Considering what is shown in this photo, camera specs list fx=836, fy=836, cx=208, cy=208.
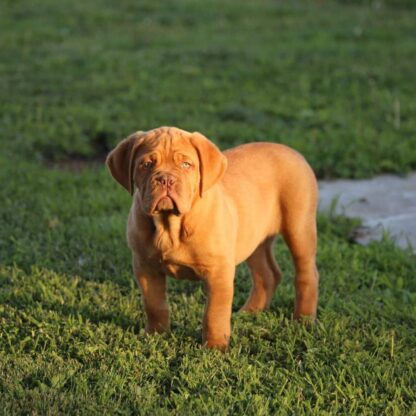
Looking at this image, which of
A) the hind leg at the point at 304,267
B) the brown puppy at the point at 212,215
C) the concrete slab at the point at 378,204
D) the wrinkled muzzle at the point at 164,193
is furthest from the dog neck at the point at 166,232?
the concrete slab at the point at 378,204

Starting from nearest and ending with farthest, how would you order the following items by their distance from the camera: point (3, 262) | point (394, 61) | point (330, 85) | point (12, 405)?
point (12, 405)
point (3, 262)
point (330, 85)
point (394, 61)

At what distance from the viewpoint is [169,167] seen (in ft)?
13.9

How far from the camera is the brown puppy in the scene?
4.27 m

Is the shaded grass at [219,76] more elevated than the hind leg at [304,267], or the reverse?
the hind leg at [304,267]

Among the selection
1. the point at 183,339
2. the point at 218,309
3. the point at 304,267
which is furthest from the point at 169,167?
the point at 304,267

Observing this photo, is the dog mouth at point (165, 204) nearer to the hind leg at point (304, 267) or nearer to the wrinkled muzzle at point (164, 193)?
the wrinkled muzzle at point (164, 193)

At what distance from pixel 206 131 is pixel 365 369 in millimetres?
4810

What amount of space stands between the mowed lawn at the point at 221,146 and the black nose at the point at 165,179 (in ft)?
3.29

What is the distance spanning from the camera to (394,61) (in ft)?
38.9

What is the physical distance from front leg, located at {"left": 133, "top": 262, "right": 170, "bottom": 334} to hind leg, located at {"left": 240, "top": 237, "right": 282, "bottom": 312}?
675mm

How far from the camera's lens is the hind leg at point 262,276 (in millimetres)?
5387

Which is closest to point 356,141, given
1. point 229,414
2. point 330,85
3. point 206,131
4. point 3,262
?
point 206,131

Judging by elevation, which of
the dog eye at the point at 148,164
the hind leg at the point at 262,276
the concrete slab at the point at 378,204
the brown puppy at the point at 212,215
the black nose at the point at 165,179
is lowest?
the concrete slab at the point at 378,204

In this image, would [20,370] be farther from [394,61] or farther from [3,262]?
[394,61]
